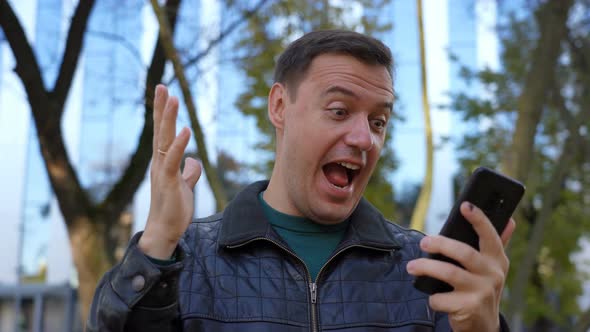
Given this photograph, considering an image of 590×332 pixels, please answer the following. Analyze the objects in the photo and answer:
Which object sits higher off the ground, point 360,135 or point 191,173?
point 360,135

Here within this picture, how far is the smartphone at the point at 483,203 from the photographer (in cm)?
181

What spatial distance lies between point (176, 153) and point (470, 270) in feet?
2.74

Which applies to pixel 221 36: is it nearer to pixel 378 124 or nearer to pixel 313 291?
pixel 378 124

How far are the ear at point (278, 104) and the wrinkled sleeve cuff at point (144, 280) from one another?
1.04 meters

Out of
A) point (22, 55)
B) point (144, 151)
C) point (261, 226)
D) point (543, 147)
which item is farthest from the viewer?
point (543, 147)

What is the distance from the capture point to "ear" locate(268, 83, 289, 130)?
2859 millimetres

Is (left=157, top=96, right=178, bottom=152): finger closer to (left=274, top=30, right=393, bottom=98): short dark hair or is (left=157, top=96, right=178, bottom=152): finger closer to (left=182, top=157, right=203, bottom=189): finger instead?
(left=182, top=157, right=203, bottom=189): finger

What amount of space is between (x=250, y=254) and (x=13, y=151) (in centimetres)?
1971

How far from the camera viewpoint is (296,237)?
8.75 feet

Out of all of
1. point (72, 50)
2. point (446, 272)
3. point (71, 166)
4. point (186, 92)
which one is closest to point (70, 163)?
point (71, 166)

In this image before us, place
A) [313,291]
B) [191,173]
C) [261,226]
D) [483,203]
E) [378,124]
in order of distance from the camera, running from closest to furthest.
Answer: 1. [483,203]
2. [191,173]
3. [313,291]
4. [261,226]
5. [378,124]

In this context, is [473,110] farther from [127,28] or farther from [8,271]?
[8,271]

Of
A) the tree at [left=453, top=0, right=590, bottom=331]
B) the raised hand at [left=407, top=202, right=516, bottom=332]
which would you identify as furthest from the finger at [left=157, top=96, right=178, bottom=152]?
the tree at [left=453, top=0, right=590, bottom=331]

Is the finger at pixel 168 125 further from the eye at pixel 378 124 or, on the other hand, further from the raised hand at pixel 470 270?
the eye at pixel 378 124
